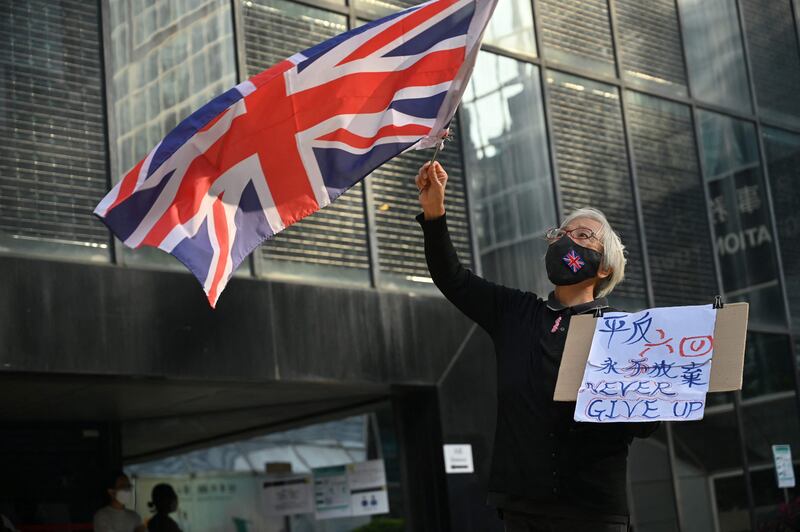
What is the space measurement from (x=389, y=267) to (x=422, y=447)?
4.93ft

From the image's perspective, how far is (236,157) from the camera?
633 cm

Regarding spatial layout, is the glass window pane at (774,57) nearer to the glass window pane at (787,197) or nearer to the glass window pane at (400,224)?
the glass window pane at (787,197)

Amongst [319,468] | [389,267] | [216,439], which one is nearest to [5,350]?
[389,267]

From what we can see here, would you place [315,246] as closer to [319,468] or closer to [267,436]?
[319,468]

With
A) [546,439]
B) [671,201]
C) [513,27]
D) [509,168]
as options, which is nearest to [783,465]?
[671,201]

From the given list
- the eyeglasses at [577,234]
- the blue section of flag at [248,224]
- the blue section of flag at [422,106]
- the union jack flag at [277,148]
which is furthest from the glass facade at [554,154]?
the eyeglasses at [577,234]

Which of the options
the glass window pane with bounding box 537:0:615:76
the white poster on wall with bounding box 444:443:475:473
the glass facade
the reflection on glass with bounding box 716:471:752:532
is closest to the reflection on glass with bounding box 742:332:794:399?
the glass facade

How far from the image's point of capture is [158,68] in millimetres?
9289

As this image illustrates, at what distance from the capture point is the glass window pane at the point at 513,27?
1159 centimetres

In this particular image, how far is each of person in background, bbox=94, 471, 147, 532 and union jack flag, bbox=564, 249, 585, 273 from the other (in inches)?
267

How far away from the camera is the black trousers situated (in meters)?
3.71

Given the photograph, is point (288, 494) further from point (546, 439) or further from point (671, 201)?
point (546, 439)

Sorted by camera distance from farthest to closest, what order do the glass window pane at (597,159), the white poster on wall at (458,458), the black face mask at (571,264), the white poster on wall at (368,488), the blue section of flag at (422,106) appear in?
the glass window pane at (597,159)
the white poster on wall at (368,488)
the white poster on wall at (458,458)
the blue section of flag at (422,106)
the black face mask at (571,264)

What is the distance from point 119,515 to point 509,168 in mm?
4524
